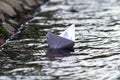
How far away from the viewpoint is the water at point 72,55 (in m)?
12.4

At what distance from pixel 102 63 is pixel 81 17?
11.3 meters

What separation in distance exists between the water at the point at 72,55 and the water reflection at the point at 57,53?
19cm

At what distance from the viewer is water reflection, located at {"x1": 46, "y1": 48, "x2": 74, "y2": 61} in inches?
577

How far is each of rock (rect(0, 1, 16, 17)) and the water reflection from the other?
6357mm

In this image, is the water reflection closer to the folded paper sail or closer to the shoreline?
the folded paper sail

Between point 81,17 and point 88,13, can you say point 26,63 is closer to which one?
point 81,17

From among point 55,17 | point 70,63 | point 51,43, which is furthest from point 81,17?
point 70,63

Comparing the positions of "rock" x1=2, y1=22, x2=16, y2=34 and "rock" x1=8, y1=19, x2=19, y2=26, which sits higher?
"rock" x1=8, y1=19, x2=19, y2=26

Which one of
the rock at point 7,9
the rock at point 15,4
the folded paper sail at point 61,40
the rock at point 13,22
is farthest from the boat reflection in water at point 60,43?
the rock at point 15,4

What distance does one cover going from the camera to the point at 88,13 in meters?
26.4

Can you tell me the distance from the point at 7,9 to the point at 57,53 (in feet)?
24.3

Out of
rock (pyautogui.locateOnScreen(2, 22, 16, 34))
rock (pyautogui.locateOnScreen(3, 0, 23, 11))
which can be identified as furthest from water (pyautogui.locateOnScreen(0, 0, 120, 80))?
rock (pyautogui.locateOnScreen(3, 0, 23, 11))

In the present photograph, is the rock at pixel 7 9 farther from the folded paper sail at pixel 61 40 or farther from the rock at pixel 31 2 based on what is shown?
the folded paper sail at pixel 61 40

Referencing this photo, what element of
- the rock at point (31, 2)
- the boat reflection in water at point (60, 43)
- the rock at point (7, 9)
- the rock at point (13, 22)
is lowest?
the boat reflection in water at point (60, 43)
